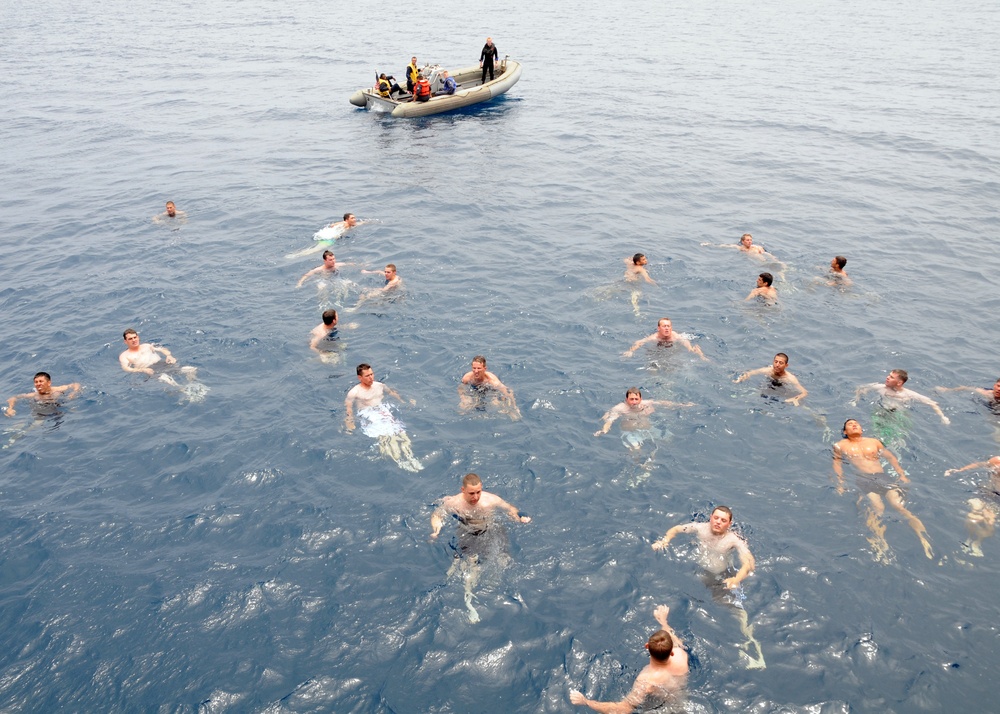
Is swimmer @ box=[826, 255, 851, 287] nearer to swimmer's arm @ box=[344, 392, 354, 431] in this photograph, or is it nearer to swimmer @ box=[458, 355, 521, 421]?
swimmer @ box=[458, 355, 521, 421]

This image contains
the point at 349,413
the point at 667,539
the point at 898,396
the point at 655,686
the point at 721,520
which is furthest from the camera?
the point at 898,396

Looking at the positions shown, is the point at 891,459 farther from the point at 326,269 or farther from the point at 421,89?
the point at 421,89

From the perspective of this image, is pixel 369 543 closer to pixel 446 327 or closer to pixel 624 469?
pixel 624 469

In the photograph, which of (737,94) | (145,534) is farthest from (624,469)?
(737,94)

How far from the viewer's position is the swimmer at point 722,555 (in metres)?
11.6

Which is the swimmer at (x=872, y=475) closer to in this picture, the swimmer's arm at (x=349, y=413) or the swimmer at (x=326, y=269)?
the swimmer's arm at (x=349, y=413)

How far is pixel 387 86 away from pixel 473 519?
33485 millimetres

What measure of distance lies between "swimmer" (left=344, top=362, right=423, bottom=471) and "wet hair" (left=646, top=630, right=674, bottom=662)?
6449 millimetres

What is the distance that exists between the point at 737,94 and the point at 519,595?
1715 inches

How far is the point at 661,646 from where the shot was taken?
31.5ft

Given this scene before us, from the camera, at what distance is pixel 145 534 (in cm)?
1311

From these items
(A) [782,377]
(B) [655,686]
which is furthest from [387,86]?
(B) [655,686]

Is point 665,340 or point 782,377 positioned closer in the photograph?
point 782,377

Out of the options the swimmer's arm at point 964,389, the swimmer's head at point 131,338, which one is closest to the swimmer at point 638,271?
the swimmer's arm at point 964,389
